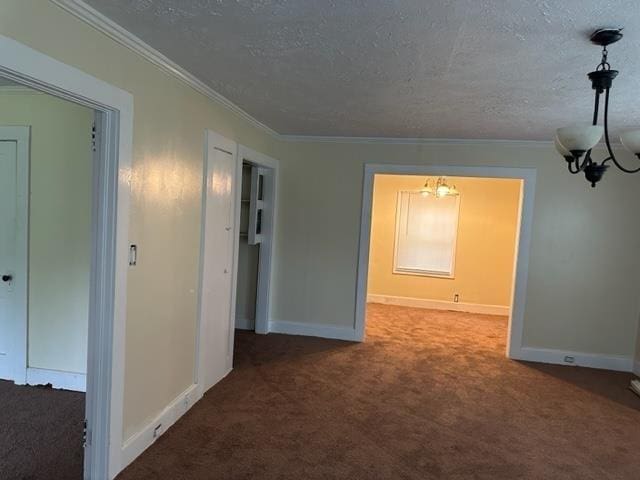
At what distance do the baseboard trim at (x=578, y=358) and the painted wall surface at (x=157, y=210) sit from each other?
3.47 meters

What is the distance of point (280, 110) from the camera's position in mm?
3590

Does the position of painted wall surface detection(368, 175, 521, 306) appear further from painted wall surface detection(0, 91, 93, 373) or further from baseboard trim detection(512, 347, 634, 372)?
painted wall surface detection(0, 91, 93, 373)

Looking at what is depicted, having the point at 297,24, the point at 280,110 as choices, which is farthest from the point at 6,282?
the point at 297,24

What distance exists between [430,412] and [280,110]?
2.68 meters

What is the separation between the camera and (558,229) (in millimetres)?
4449

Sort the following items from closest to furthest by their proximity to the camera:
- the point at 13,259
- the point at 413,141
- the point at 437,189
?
the point at 13,259 < the point at 413,141 < the point at 437,189

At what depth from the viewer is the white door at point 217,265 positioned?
125 inches

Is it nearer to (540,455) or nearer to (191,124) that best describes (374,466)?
(540,455)

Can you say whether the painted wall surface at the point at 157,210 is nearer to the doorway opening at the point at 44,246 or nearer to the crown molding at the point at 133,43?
the crown molding at the point at 133,43

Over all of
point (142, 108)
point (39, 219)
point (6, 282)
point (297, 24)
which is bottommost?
point (6, 282)

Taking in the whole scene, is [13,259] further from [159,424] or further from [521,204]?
[521,204]

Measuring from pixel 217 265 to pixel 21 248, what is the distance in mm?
1509

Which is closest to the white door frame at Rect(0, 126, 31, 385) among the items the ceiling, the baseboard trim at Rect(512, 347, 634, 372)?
the ceiling

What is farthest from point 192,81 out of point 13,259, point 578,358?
point 578,358
